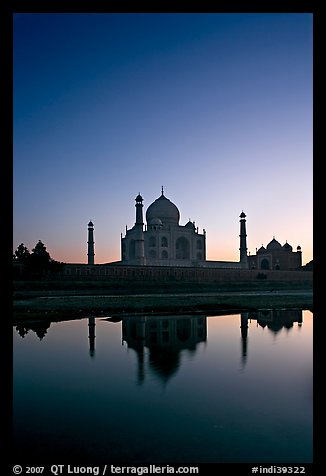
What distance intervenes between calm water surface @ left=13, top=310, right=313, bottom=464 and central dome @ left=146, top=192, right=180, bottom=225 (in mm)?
30100

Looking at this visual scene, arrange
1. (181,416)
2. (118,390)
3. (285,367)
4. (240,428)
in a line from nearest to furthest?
(240,428)
(181,416)
(118,390)
(285,367)

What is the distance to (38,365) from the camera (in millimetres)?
7055

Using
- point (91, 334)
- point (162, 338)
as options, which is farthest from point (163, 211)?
point (162, 338)

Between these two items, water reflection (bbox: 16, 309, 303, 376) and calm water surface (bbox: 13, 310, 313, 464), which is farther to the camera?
water reflection (bbox: 16, 309, 303, 376)

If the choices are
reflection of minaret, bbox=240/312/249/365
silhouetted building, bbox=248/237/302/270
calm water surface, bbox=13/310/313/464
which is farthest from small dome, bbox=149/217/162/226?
calm water surface, bbox=13/310/313/464

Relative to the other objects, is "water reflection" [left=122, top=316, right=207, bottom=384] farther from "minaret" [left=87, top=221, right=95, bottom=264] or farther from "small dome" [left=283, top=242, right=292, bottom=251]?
"small dome" [left=283, top=242, right=292, bottom=251]

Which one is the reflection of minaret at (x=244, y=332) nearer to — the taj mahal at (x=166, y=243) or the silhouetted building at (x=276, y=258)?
the taj mahal at (x=166, y=243)

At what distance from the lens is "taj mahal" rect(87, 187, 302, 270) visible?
35.8 meters

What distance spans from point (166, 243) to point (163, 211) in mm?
3347

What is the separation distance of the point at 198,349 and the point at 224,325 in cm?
333

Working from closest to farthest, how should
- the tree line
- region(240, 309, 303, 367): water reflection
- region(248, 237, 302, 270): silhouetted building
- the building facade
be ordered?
region(240, 309, 303, 367): water reflection, the tree line, the building facade, region(248, 237, 302, 270): silhouetted building

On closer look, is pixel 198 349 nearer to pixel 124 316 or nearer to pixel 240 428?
pixel 240 428

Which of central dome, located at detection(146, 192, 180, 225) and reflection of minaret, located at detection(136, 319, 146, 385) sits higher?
central dome, located at detection(146, 192, 180, 225)
